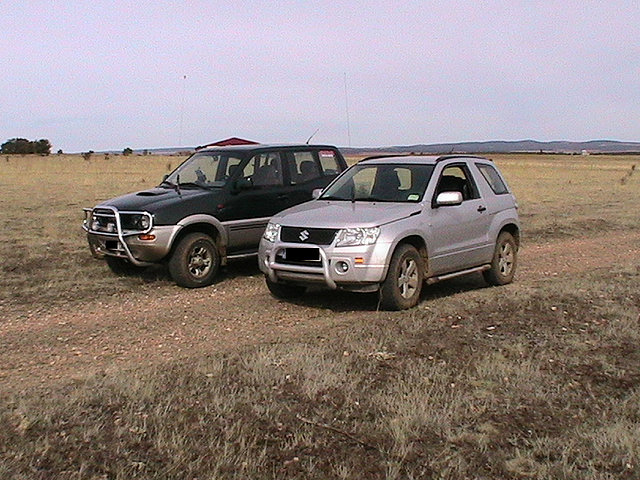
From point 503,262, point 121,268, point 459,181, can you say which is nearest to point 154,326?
point 121,268

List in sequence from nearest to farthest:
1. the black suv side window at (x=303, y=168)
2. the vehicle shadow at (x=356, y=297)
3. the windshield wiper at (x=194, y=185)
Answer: the vehicle shadow at (x=356, y=297) → the windshield wiper at (x=194, y=185) → the black suv side window at (x=303, y=168)

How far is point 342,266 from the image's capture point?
7590mm

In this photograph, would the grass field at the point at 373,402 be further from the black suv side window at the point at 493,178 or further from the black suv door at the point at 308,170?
the black suv door at the point at 308,170

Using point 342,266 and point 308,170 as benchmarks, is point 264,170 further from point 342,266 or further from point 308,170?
point 342,266

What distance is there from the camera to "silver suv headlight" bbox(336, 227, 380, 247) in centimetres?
764

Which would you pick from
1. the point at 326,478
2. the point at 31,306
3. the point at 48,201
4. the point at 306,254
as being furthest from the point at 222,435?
the point at 48,201

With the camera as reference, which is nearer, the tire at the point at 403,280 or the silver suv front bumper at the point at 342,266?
the silver suv front bumper at the point at 342,266

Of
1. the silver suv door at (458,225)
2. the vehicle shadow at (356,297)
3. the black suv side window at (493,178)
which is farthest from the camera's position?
the black suv side window at (493,178)

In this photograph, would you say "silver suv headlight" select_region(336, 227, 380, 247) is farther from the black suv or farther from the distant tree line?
the distant tree line

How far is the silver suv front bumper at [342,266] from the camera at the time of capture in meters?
7.57

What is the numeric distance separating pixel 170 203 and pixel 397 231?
3.10 meters

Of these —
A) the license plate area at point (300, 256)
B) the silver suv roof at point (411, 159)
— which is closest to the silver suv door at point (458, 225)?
the silver suv roof at point (411, 159)

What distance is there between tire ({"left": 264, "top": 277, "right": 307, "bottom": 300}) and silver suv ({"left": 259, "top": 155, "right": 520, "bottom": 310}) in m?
0.01

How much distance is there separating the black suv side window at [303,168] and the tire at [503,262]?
2901mm
